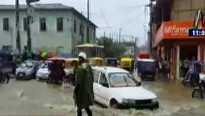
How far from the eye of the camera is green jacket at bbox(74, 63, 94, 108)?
1039 cm

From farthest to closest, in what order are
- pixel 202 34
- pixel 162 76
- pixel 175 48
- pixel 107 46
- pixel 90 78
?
pixel 107 46 < pixel 162 76 < pixel 175 48 < pixel 202 34 < pixel 90 78

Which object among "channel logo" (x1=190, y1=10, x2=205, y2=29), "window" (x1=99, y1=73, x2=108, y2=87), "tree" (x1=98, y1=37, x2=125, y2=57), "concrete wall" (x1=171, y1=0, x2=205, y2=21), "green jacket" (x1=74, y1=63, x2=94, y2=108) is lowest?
"tree" (x1=98, y1=37, x2=125, y2=57)

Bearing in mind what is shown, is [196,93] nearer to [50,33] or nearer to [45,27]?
[50,33]

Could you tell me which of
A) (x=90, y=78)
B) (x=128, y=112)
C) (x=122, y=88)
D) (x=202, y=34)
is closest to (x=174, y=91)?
(x=202, y=34)

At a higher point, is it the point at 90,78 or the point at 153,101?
the point at 90,78

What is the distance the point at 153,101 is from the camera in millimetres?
15047

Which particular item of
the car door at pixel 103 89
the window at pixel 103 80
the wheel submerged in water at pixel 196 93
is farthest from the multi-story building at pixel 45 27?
the car door at pixel 103 89

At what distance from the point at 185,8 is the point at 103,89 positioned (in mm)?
23830

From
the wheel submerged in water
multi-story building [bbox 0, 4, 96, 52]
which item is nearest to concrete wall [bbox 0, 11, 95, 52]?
multi-story building [bbox 0, 4, 96, 52]

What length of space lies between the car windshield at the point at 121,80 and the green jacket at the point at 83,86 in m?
5.58

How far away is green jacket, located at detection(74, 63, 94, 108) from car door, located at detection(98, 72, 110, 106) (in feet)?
16.9

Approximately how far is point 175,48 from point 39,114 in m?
23.0

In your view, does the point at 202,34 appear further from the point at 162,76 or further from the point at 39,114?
the point at 39,114

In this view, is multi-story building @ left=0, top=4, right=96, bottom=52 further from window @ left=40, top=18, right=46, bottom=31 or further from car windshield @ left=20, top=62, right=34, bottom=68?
car windshield @ left=20, top=62, right=34, bottom=68
